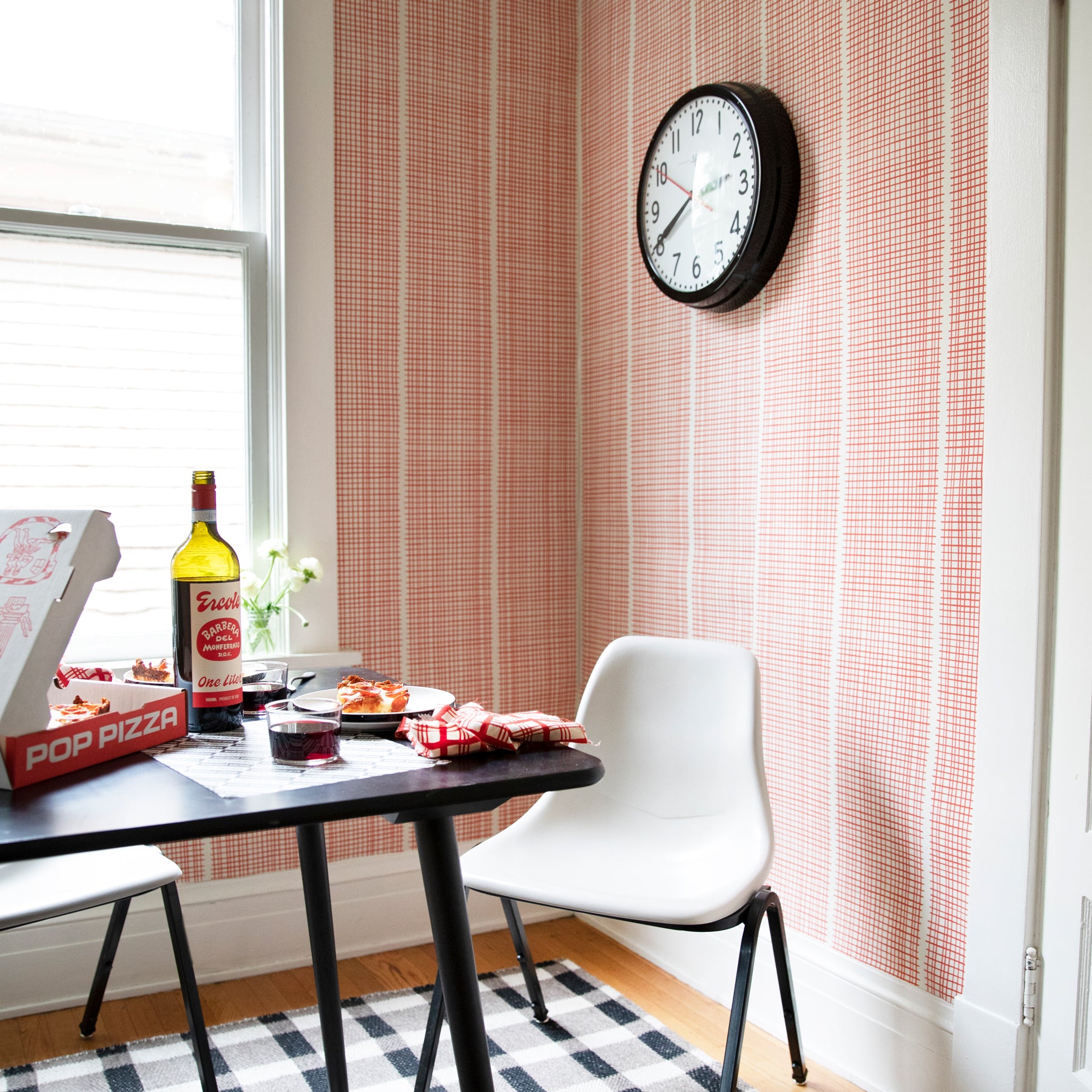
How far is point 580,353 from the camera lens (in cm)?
278

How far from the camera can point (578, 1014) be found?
2129 millimetres

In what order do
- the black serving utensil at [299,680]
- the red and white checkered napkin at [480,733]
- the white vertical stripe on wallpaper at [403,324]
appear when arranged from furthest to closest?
the white vertical stripe on wallpaper at [403,324] < the black serving utensil at [299,680] < the red and white checkered napkin at [480,733]

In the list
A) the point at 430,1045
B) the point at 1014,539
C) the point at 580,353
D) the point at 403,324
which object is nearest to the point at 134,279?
the point at 403,324

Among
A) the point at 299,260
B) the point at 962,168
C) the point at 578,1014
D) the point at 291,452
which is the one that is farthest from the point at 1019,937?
the point at 299,260

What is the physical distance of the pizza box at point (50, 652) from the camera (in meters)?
0.93

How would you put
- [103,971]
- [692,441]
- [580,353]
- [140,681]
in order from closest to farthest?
[140,681] < [103,971] < [692,441] < [580,353]

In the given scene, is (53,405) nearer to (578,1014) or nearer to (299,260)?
(299,260)

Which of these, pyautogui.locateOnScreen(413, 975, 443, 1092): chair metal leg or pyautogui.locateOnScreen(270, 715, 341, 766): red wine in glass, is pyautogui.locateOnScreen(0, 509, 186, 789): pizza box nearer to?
pyautogui.locateOnScreen(270, 715, 341, 766): red wine in glass

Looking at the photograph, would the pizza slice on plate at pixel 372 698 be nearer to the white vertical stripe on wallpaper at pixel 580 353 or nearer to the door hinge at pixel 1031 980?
the door hinge at pixel 1031 980

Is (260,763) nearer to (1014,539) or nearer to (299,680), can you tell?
(299,680)

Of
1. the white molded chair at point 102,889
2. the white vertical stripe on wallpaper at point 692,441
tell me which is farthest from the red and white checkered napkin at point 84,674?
the white vertical stripe on wallpaper at point 692,441

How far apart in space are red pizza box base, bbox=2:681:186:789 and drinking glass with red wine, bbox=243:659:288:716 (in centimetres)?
16

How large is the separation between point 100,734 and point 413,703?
373 millimetres

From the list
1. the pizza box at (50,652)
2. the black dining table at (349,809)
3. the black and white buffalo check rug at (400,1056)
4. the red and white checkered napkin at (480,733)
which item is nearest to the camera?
the black dining table at (349,809)
